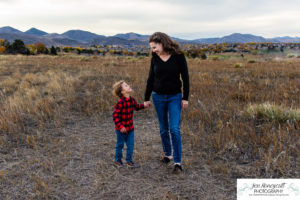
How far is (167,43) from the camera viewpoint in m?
3.04

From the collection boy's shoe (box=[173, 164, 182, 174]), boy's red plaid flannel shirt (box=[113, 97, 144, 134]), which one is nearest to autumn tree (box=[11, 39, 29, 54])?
boy's red plaid flannel shirt (box=[113, 97, 144, 134])

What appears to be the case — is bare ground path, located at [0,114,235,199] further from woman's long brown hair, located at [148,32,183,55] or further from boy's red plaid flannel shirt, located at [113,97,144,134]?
woman's long brown hair, located at [148,32,183,55]

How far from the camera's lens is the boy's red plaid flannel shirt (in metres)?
3.15

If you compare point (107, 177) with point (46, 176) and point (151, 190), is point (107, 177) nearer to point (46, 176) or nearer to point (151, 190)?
point (151, 190)

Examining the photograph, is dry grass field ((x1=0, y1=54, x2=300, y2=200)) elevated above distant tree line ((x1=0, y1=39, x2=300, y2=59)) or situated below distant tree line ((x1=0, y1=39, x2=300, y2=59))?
below

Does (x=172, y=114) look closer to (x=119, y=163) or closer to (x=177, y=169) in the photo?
(x=177, y=169)

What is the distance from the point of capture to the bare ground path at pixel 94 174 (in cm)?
286

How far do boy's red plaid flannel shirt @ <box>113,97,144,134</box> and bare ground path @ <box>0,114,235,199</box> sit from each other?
75 cm

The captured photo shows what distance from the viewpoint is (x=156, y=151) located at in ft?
13.4

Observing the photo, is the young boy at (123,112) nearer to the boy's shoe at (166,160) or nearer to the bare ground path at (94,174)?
the bare ground path at (94,174)

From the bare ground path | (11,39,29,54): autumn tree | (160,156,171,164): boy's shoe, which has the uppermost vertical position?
(11,39,29,54): autumn tree

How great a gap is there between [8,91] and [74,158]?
264 inches

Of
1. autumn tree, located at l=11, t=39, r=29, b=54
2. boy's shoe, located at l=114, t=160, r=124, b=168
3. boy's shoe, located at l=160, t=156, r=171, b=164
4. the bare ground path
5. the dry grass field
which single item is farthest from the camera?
autumn tree, located at l=11, t=39, r=29, b=54

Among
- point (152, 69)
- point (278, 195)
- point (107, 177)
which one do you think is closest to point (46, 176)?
point (107, 177)
